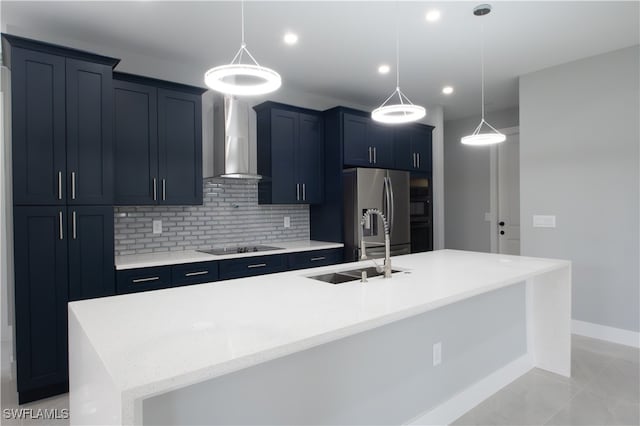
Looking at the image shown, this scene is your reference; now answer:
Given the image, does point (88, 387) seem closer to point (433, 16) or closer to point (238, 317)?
point (238, 317)

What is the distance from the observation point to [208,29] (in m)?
2.98

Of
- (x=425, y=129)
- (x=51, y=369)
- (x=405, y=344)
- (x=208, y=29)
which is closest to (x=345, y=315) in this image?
(x=405, y=344)

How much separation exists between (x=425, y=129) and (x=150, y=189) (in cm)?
364

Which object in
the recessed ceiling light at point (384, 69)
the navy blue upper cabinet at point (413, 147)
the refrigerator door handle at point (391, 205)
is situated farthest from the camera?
the navy blue upper cabinet at point (413, 147)

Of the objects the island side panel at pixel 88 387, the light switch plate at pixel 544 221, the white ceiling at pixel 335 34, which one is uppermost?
the white ceiling at pixel 335 34

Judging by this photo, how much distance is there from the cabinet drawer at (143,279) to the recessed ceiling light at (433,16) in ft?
9.09

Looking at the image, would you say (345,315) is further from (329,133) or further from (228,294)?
(329,133)

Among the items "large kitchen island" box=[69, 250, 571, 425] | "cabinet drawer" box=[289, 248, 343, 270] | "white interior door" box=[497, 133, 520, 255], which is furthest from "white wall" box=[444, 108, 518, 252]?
"large kitchen island" box=[69, 250, 571, 425]

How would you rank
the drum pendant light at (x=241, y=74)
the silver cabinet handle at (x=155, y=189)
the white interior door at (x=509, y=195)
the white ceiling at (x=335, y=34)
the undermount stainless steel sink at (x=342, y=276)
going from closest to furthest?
the drum pendant light at (x=241, y=74), the undermount stainless steel sink at (x=342, y=276), the white ceiling at (x=335, y=34), the silver cabinet handle at (x=155, y=189), the white interior door at (x=509, y=195)

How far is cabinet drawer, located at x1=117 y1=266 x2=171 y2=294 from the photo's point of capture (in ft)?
9.39

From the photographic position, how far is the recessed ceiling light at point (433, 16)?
2729mm

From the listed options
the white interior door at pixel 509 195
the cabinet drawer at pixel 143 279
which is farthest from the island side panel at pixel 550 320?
the cabinet drawer at pixel 143 279

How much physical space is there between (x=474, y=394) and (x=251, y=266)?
205cm

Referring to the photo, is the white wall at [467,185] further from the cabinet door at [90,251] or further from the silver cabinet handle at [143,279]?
the cabinet door at [90,251]
